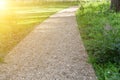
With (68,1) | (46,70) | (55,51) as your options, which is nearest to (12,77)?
(46,70)

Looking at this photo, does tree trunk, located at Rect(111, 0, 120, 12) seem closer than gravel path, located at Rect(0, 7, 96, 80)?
No

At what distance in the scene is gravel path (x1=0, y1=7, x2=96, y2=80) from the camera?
8789 millimetres

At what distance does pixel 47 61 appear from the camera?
10406 mm

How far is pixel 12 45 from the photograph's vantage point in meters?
13.6

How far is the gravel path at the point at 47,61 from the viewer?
28.8 ft

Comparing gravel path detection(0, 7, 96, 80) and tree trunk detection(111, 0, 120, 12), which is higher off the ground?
gravel path detection(0, 7, 96, 80)

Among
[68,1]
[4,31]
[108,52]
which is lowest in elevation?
[68,1]

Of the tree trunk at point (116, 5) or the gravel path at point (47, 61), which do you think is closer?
the gravel path at point (47, 61)

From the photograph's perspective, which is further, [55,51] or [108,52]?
[55,51]

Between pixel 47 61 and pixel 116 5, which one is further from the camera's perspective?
pixel 116 5

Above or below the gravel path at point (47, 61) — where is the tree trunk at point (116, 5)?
below

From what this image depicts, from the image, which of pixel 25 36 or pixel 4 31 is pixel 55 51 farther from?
pixel 4 31

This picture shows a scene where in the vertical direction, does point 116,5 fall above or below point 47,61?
below

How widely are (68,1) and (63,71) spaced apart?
53.1 meters
